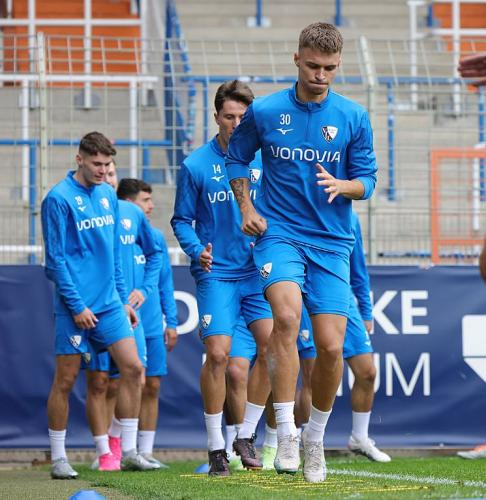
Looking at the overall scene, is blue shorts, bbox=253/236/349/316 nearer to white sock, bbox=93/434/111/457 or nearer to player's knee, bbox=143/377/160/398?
white sock, bbox=93/434/111/457

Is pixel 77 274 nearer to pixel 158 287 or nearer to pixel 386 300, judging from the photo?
pixel 158 287

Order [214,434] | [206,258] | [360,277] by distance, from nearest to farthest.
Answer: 1. [214,434]
2. [206,258]
3. [360,277]

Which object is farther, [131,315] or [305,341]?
[131,315]

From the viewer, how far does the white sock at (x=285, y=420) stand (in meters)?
6.07

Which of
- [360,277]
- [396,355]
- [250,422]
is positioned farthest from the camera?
[396,355]

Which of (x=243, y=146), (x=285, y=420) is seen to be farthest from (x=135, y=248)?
(x=285, y=420)

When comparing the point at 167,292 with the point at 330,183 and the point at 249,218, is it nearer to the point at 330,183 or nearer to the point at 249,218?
the point at 249,218

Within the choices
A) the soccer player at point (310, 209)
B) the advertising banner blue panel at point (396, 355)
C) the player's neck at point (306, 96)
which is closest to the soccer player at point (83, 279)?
the advertising banner blue panel at point (396, 355)

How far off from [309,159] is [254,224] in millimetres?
439

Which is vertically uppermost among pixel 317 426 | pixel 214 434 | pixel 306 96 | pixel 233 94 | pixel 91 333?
pixel 233 94

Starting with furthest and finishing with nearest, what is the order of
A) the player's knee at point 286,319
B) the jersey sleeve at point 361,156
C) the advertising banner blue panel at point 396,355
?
the advertising banner blue panel at point 396,355 → the jersey sleeve at point 361,156 → the player's knee at point 286,319

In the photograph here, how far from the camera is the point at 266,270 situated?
631 centimetres

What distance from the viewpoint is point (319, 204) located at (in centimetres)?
646

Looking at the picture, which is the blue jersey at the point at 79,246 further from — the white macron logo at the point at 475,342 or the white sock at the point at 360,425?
the white macron logo at the point at 475,342
